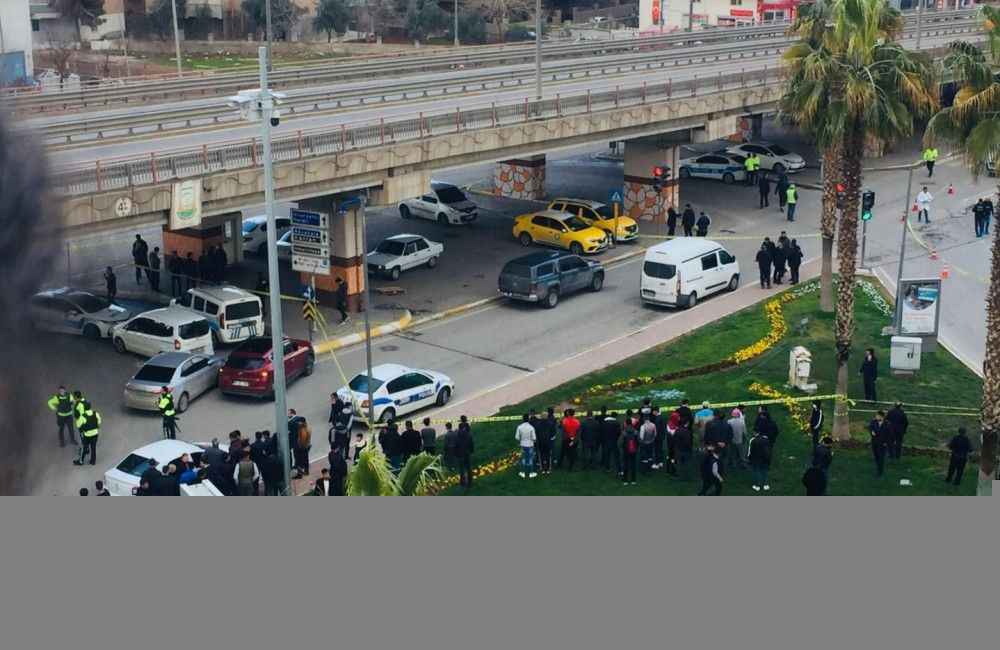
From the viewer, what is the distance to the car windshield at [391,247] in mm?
41938

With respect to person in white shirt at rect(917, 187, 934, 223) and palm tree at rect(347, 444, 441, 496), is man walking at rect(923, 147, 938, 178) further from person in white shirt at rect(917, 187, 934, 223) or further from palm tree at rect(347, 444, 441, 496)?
palm tree at rect(347, 444, 441, 496)

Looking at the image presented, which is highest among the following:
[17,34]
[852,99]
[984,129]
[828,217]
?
[17,34]

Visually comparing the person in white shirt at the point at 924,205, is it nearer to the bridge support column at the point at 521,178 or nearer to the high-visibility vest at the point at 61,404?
the bridge support column at the point at 521,178

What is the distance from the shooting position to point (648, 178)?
48.8 metres

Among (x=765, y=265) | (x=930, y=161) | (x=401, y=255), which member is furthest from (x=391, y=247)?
(x=930, y=161)

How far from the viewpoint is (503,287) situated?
39.0 meters

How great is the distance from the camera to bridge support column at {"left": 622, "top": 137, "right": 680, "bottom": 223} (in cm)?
4881

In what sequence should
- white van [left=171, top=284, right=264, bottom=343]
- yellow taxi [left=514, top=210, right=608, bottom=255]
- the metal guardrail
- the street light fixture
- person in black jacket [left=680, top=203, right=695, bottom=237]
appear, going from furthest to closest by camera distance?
person in black jacket [left=680, top=203, right=695, bottom=237] → yellow taxi [left=514, top=210, right=608, bottom=255] → the metal guardrail → white van [left=171, top=284, right=264, bottom=343] → the street light fixture

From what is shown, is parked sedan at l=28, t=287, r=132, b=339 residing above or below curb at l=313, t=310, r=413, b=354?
above

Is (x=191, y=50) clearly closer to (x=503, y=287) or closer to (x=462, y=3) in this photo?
(x=462, y=3)

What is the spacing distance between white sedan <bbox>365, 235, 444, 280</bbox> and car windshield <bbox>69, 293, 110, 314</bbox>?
8.38 metres

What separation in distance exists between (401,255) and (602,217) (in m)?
7.97

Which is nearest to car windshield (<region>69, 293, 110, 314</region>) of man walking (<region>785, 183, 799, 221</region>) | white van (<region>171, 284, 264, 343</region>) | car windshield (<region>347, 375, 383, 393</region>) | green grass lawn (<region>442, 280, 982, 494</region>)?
white van (<region>171, 284, 264, 343</region>)

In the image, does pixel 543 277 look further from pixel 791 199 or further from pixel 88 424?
pixel 88 424
